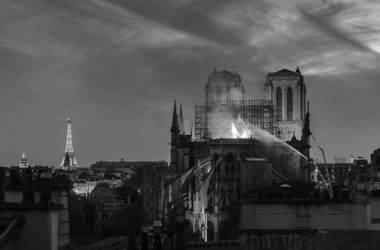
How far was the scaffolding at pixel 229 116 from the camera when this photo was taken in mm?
160375

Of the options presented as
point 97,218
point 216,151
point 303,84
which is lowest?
point 97,218

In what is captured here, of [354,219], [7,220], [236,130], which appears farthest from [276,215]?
[236,130]

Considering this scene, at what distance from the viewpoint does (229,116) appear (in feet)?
534

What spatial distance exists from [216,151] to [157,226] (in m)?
122

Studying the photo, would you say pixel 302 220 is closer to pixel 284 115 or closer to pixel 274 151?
pixel 274 151

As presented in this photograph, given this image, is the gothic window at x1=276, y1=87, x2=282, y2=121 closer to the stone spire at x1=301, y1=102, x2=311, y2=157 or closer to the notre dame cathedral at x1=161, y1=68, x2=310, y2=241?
the notre dame cathedral at x1=161, y1=68, x2=310, y2=241

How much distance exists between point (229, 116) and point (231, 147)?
60.4 feet

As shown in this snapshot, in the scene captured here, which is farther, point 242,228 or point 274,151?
point 274,151

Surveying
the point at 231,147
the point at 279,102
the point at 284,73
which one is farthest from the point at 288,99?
the point at 231,147

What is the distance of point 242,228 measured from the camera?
82.6 feet

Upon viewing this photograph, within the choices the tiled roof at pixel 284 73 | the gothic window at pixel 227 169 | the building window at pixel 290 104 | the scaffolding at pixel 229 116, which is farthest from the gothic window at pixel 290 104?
the gothic window at pixel 227 169

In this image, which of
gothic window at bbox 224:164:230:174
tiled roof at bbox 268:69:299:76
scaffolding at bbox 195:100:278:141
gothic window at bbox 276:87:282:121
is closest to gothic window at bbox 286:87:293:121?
gothic window at bbox 276:87:282:121

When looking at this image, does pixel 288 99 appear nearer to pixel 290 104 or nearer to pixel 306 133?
pixel 290 104

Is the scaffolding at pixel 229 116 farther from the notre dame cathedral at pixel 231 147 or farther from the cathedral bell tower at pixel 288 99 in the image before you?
the cathedral bell tower at pixel 288 99
